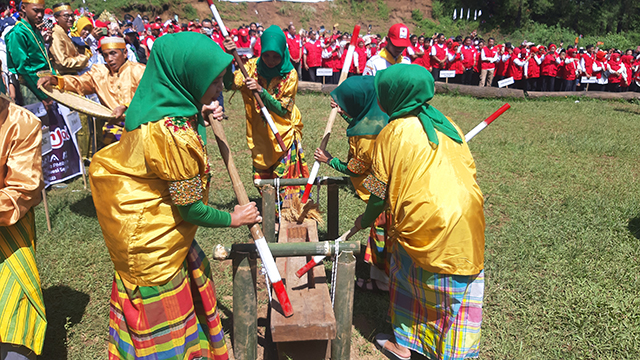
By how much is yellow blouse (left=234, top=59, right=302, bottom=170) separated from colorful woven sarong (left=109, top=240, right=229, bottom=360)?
2321 millimetres

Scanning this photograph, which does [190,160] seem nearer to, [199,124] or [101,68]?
Result: [199,124]

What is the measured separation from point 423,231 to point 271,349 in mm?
1583

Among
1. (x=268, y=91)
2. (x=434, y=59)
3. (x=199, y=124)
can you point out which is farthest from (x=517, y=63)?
(x=199, y=124)

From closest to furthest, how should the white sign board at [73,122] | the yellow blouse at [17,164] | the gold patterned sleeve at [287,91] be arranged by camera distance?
the yellow blouse at [17,164] < the gold patterned sleeve at [287,91] < the white sign board at [73,122]

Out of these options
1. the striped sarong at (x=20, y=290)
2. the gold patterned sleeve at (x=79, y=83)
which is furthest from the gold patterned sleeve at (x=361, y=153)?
the gold patterned sleeve at (x=79, y=83)

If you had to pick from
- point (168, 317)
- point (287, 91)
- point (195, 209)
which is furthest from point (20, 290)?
point (287, 91)

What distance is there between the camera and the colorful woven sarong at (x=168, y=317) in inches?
86.2

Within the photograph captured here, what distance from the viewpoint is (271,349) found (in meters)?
3.21

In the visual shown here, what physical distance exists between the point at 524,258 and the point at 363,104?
251cm

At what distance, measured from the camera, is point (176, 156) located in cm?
191

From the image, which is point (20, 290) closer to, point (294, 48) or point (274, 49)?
point (274, 49)

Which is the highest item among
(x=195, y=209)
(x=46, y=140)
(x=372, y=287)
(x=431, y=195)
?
(x=195, y=209)

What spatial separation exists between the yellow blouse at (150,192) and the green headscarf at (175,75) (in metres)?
0.06

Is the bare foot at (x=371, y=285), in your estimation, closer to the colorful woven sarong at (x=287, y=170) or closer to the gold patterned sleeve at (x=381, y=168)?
the colorful woven sarong at (x=287, y=170)
